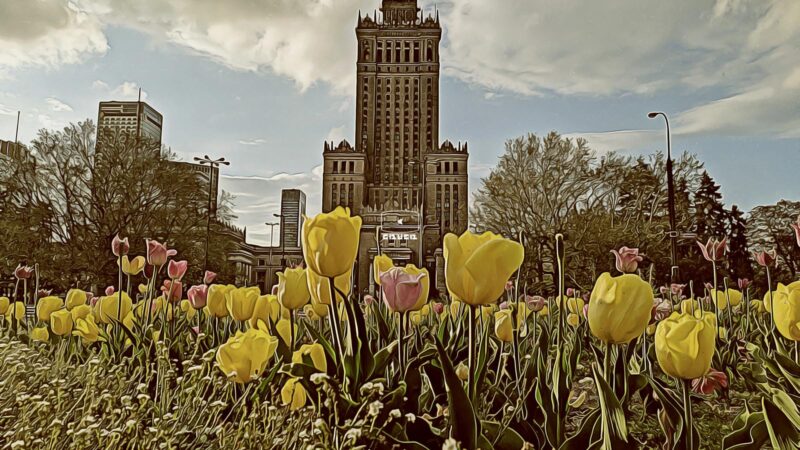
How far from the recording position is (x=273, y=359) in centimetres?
178

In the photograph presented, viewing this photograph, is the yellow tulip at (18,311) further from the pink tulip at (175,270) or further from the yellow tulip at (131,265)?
the pink tulip at (175,270)

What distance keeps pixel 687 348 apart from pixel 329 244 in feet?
2.29

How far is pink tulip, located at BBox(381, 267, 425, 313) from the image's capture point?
1.25 meters

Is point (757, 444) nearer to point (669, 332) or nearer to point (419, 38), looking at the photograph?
point (669, 332)

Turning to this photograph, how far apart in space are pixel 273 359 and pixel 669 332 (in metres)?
1.23

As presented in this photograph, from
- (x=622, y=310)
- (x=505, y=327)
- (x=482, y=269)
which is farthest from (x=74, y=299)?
(x=622, y=310)

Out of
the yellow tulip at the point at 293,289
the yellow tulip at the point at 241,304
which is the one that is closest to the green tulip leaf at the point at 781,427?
the yellow tulip at the point at 293,289

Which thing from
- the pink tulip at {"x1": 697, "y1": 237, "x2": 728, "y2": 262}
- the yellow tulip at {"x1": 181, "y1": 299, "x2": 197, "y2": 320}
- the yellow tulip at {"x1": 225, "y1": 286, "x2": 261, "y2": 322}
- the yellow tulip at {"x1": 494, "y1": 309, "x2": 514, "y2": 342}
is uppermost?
the pink tulip at {"x1": 697, "y1": 237, "x2": 728, "y2": 262}

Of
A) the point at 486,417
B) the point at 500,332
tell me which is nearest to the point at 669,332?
the point at 486,417

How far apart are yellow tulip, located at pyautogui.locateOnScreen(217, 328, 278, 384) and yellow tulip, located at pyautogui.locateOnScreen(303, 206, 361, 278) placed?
1.02 feet

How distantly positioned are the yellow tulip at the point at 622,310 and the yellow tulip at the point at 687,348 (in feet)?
0.15

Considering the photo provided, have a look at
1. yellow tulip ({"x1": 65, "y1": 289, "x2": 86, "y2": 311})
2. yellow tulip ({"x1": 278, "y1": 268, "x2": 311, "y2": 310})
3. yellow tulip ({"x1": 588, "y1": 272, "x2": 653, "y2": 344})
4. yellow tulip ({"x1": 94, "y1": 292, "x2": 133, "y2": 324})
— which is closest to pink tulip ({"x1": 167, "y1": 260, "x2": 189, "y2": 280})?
yellow tulip ({"x1": 94, "y1": 292, "x2": 133, "y2": 324})

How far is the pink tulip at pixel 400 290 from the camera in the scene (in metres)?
1.25

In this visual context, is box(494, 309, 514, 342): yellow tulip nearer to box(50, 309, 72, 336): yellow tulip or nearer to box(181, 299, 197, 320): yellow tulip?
box(50, 309, 72, 336): yellow tulip
